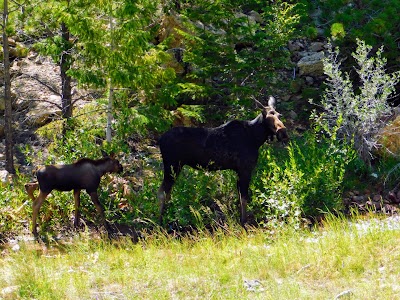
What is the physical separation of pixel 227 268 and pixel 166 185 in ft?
10.3

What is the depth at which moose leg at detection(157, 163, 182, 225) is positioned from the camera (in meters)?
9.41

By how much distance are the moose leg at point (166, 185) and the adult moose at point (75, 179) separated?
32.2 inches

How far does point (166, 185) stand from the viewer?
373 inches

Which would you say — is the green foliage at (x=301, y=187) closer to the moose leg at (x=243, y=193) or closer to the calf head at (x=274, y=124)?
the moose leg at (x=243, y=193)

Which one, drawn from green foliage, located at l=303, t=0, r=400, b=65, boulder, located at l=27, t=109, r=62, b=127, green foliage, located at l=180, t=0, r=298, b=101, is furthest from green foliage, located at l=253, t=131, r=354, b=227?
boulder, located at l=27, t=109, r=62, b=127

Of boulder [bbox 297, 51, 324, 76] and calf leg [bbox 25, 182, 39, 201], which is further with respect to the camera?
boulder [bbox 297, 51, 324, 76]

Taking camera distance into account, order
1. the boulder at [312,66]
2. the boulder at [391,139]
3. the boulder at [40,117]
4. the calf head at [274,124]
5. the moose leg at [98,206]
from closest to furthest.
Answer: the calf head at [274,124]
the moose leg at [98,206]
the boulder at [391,139]
the boulder at [40,117]
the boulder at [312,66]

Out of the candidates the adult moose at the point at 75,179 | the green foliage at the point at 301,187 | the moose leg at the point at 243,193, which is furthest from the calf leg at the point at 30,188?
the green foliage at the point at 301,187

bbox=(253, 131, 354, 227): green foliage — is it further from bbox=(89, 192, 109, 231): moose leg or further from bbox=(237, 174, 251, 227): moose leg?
bbox=(89, 192, 109, 231): moose leg

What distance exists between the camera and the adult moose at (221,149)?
30.5 ft

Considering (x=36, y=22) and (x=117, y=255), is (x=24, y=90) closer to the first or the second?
(x=36, y=22)

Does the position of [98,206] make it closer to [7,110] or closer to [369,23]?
[7,110]

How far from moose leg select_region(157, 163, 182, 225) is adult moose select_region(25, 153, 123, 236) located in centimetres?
82

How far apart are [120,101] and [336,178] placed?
4.70 meters
